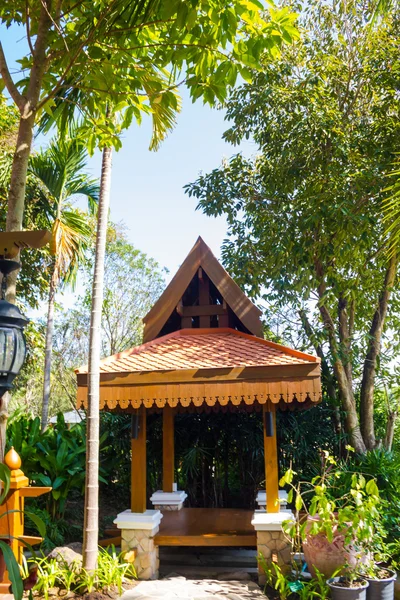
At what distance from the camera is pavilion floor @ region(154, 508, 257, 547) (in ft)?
20.6

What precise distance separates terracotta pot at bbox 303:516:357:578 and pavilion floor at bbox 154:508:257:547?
0.94 meters

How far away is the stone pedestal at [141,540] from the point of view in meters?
6.14

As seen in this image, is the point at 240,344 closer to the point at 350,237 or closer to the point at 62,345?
the point at 350,237

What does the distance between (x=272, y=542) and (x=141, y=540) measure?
1.55 meters

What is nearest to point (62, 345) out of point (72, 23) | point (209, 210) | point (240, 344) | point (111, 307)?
point (111, 307)

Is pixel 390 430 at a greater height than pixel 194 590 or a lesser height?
greater

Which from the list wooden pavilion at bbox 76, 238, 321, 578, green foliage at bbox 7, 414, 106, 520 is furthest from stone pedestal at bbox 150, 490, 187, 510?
green foliage at bbox 7, 414, 106, 520

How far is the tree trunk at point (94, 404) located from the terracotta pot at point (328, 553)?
2.28m

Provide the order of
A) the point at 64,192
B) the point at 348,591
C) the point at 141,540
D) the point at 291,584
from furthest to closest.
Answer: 1. the point at 64,192
2. the point at 141,540
3. the point at 291,584
4. the point at 348,591

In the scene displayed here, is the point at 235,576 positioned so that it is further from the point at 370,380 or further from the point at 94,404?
the point at 370,380

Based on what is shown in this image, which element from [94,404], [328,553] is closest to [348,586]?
[328,553]

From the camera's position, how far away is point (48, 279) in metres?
13.2

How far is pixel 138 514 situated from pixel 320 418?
4.85m

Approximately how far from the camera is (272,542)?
6.02 metres
